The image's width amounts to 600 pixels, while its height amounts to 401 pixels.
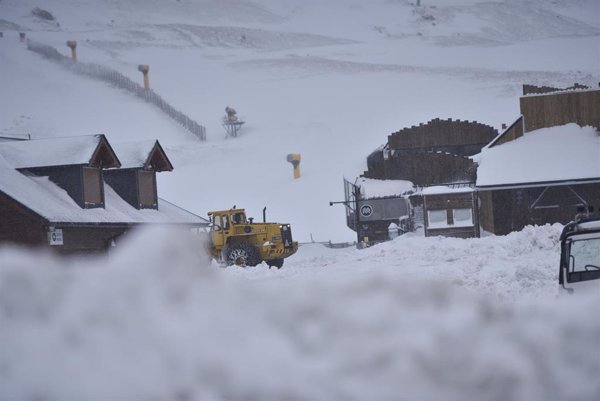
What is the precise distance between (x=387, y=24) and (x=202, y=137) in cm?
4695

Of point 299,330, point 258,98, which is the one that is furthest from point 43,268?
point 258,98

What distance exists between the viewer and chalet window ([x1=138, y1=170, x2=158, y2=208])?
2954cm

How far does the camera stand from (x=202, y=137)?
80.8 m

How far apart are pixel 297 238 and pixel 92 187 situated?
2743 centimetres

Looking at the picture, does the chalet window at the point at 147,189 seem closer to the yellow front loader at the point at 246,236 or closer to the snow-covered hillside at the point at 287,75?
the yellow front loader at the point at 246,236

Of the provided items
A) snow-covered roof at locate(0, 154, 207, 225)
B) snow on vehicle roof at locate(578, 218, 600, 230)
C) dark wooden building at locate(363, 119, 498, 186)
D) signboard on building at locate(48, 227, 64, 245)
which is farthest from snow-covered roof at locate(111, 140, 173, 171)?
snow on vehicle roof at locate(578, 218, 600, 230)

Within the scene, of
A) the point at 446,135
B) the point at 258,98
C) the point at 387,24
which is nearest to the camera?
the point at 446,135

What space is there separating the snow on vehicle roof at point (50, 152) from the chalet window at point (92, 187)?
0.47 meters

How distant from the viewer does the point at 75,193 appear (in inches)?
986

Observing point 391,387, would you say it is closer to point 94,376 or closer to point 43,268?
point 94,376

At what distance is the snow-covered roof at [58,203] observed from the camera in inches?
861

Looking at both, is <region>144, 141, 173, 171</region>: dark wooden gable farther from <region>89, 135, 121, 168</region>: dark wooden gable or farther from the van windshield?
the van windshield

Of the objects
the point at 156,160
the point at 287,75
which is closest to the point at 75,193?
the point at 156,160

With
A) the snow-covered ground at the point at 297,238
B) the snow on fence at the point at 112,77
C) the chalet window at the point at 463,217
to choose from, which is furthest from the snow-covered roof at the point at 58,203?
the snow on fence at the point at 112,77
